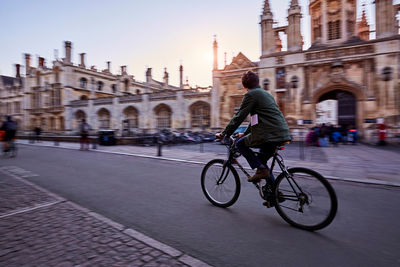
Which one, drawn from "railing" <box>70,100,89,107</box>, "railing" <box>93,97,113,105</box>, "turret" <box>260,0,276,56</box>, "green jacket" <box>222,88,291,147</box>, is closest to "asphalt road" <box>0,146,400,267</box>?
"green jacket" <box>222,88,291,147</box>

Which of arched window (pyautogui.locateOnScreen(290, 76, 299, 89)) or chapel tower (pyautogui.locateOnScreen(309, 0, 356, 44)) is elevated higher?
chapel tower (pyautogui.locateOnScreen(309, 0, 356, 44))

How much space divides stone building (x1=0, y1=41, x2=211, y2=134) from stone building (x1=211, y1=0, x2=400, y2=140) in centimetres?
635

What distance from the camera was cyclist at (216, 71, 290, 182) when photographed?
2.97m

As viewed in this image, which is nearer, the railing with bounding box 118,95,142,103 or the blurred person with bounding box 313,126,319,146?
the blurred person with bounding box 313,126,319,146

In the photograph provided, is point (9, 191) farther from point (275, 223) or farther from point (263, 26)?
point (263, 26)

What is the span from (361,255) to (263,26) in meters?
23.1

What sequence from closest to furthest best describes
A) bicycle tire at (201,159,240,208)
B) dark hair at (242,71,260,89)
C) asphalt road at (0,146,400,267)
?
asphalt road at (0,146,400,267)
dark hair at (242,71,260,89)
bicycle tire at (201,159,240,208)

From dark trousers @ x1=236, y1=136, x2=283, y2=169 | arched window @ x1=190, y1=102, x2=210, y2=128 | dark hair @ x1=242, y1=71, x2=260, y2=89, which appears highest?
arched window @ x1=190, y1=102, x2=210, y2=128

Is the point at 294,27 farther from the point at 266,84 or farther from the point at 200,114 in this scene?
the point at 200,114

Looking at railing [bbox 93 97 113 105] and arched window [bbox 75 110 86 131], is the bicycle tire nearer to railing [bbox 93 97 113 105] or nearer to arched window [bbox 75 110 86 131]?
railing [bbox 93 97 113 105]

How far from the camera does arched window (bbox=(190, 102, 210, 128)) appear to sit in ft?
83.8

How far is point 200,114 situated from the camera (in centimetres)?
2586

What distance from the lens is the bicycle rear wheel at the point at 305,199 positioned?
2.72 m

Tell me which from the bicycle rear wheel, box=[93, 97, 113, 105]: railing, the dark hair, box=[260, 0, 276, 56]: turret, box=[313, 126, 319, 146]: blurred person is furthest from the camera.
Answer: box=[93, 97, 113, 105]: railing
